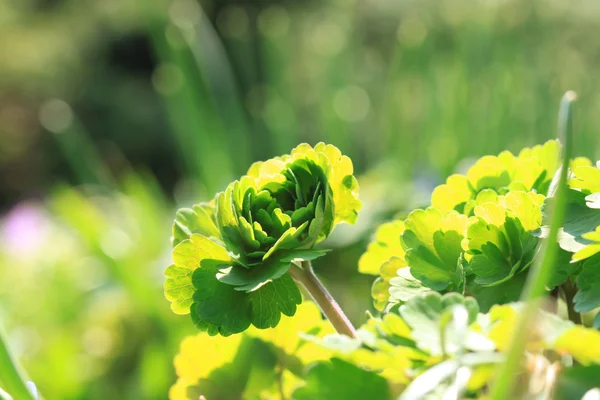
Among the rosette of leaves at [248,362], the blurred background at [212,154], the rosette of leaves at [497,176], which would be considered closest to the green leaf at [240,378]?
the rosette of leaves at [248,362]

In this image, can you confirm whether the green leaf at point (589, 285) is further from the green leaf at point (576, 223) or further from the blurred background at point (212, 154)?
the blurred background at point (212, 154)

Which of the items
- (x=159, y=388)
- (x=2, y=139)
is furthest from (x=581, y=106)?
(x=2, y=139)

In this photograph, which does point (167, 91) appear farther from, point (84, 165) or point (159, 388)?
point (159, 388)

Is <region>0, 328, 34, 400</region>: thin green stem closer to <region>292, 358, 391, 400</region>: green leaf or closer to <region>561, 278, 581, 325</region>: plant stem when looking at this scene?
<region>292, 358, 391, 400</region>: green leaf

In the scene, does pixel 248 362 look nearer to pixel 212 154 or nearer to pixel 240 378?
pixel 240 378

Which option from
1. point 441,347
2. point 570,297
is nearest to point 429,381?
point 441,347

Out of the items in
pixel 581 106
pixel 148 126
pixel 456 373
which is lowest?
pixel 148 126
